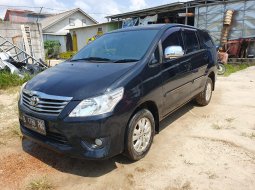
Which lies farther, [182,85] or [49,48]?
[49,48]

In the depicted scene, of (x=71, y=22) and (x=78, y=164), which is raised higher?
(x=71, y=22)

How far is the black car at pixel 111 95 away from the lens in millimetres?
2750

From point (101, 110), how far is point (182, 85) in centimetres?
190

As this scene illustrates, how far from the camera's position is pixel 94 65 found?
3535 mm

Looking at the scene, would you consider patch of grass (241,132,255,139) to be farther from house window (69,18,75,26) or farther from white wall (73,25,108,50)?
house window (69,18,75,26)

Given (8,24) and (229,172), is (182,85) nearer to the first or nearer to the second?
(229,172)

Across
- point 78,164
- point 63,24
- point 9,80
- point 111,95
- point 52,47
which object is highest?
point 63,24

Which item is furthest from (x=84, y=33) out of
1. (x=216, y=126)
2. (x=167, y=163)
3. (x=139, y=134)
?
(x=167, y=163)

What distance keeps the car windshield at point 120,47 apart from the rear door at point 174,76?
315mm

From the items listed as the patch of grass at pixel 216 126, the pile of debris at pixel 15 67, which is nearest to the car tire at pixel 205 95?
the patch of grass at pixel 216 126

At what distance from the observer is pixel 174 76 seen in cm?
388

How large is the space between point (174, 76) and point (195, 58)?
3.32ft

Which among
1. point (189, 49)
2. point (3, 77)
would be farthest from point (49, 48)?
point (189, 49)

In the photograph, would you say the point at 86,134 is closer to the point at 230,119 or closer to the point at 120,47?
the point at 120,47
